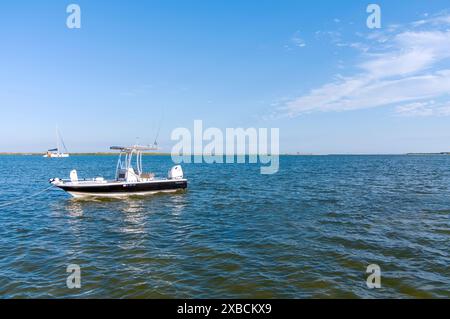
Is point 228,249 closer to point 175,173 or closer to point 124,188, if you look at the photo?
point 124,188

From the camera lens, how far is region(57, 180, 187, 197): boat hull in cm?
3172

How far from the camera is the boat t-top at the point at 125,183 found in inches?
1248

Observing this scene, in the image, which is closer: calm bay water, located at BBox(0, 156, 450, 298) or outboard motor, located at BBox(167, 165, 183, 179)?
calm bay water, located at BBox(0, 156, 450, 298)

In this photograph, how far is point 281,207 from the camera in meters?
27.8

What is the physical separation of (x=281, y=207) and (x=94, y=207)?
57.8 feet

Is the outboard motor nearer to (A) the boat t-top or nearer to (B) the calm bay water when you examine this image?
(A) the boat t-top

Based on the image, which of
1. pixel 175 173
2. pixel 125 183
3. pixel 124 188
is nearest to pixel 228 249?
pixel 125 183

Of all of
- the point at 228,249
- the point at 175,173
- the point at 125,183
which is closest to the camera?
the point at 228,249

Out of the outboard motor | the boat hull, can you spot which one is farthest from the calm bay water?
the outboard motor

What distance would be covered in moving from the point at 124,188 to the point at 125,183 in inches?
23.2

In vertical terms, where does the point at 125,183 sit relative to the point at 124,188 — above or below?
above

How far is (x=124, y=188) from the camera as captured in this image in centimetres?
3338

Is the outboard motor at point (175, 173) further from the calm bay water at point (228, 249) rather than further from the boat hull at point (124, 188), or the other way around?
the calm bay water at point (228, 249)
